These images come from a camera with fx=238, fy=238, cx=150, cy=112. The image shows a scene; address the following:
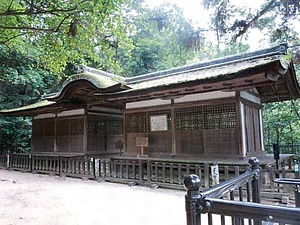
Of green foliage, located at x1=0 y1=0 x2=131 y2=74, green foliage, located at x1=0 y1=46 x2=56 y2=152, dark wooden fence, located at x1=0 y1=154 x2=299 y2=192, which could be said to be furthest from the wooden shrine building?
green foliage, located at x1=0 y1=46 x2=56 y2=152

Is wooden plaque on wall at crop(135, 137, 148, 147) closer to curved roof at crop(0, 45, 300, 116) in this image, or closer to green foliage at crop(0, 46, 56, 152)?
curved roof at crop(0, 45, 300, 116)

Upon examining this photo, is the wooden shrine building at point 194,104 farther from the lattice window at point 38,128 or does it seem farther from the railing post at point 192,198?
the railing post at point 192,198

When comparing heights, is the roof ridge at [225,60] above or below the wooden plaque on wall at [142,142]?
above

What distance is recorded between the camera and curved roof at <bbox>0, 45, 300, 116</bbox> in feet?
19.5

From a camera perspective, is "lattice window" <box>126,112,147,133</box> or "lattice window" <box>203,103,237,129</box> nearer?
"lattice window" <box>203,103,237,129</box>

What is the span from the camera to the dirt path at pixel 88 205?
14.4 feet

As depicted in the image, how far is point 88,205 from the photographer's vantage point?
5406 millimetres

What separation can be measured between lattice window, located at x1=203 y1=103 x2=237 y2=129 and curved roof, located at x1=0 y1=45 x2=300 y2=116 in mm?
596

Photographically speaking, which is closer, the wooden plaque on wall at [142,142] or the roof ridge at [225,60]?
the roof ridge at [225,60]

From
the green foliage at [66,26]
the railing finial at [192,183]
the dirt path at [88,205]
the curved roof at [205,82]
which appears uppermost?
the green foliage at [66,26]

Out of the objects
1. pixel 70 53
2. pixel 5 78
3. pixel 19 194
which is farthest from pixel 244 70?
pixel 5 78

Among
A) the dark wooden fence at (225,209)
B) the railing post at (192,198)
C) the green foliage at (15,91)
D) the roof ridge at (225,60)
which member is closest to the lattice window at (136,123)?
the roof ridge at (225,60)

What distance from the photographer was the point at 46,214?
4.79 metres

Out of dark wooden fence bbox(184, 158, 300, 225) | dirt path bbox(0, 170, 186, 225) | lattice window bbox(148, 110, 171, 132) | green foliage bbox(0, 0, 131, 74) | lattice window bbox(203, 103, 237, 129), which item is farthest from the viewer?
lattice window bbox(148, 110, 171, 132)
